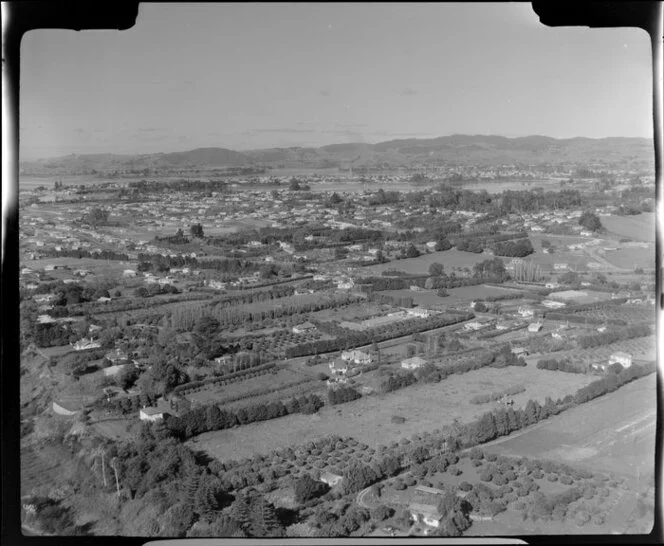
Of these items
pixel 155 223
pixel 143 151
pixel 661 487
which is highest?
pixel 143 151

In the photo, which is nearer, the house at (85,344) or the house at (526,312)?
the house at (85,344)

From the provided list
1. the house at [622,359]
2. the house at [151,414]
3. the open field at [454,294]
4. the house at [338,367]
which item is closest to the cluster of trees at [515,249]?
the open field at [454,294]

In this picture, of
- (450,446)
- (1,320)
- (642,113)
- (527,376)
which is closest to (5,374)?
(1,320)

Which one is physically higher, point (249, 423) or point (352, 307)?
point (352, 307)

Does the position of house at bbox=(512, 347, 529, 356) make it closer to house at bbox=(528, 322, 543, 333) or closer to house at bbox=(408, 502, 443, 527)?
house at bbox=(528, 322, 543, 333)

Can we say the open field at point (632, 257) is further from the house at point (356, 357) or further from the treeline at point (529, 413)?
the house at point (356, 357)

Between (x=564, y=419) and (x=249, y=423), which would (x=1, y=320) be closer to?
(x=249, y=423)

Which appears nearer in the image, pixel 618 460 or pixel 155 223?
pixel 618 460
